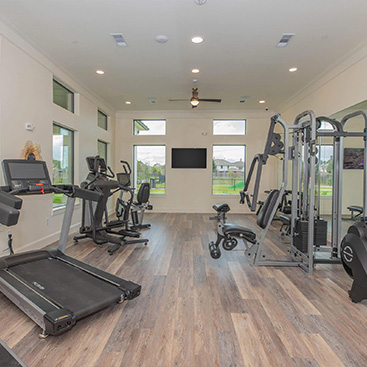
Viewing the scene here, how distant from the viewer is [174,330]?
6.27ft

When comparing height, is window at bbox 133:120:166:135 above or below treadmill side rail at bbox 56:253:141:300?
above

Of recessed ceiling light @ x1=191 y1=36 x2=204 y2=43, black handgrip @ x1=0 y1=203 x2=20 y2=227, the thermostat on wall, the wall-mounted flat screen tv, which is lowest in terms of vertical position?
black handgrip @ x1=0 y1=203 x2=20 y2=227

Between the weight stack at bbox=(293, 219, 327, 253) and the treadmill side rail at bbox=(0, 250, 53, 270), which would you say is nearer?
the treadmill side rail at bbox=(0, 250, 53, 270)

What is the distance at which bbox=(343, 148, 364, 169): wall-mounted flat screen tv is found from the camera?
4537 mm

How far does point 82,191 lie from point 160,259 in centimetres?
149

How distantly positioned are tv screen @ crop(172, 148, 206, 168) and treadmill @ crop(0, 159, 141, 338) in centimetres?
503

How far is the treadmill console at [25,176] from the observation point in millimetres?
2441

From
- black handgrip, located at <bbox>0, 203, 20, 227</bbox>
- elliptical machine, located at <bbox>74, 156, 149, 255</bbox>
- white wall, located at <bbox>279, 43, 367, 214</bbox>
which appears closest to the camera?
black handgrip, located at <bbox>0, 203, 20, 227</bbox>


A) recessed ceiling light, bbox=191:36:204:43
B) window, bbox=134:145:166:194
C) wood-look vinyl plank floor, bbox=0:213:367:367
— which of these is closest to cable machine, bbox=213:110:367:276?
wood-look vinyl plank floor, bbox=0:213:367:367

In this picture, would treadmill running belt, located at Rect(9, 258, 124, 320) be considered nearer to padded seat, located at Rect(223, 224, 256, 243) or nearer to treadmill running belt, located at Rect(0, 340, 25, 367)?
treadmill running belt, located at Rect(0, 340, 25, 367)

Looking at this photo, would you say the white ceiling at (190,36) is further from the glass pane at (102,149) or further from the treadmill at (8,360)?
the treadmill at (8,360)

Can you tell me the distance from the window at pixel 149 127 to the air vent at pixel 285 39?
15.2 ft

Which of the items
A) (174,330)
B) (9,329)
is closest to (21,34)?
(9,329)

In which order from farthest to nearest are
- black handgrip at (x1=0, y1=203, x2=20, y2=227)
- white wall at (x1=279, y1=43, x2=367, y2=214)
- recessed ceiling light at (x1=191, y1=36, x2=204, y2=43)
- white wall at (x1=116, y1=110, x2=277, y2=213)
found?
white wall at (x1=116, y1=110, x2=277, y2=213) < white wall at (x1=279, y1=43, x2=367, y2=214) < recessed ceiling light at (x1=191, y1=36, x2=204, y2=43) < black handgrip at (x1=0, y1=203, x2=20, y2=227)
